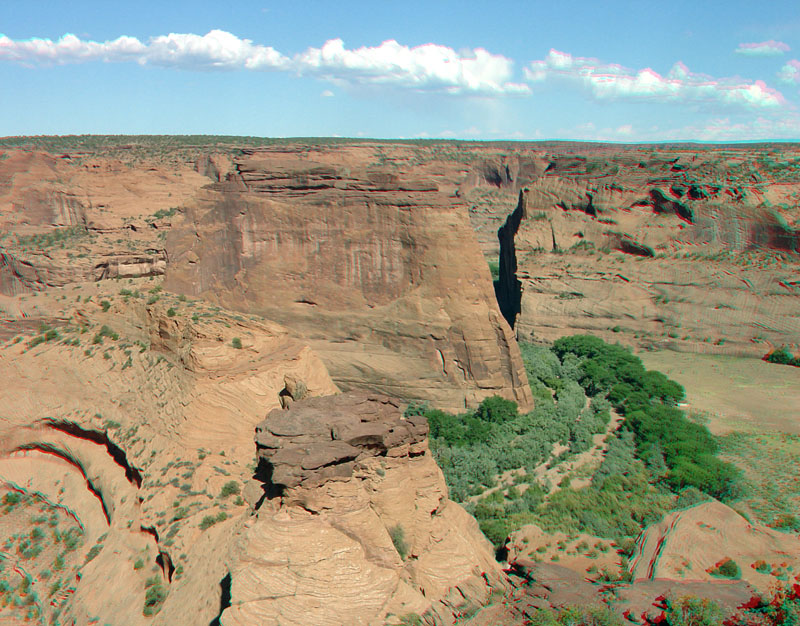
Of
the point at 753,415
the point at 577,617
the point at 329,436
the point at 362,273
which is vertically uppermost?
the point at 362,273

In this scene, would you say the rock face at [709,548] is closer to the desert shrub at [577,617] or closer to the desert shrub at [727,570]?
the desert shrub at [727,570]

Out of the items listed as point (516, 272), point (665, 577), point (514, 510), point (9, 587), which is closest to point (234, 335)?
point (9, 587)

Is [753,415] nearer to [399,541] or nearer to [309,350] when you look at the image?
[309,350]

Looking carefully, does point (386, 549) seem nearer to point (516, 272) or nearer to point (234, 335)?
point (234, 335)

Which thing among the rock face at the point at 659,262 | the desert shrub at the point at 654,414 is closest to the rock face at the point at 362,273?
the desert shrub at the point at 654,414

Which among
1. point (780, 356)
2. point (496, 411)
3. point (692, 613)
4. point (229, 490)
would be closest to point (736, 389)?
point (780, 356)

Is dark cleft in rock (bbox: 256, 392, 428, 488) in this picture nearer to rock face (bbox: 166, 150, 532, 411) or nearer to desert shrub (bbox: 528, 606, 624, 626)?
desert shrub (bbox: 528, 606, 624, 626)
